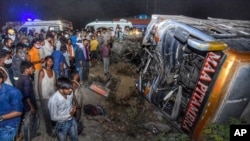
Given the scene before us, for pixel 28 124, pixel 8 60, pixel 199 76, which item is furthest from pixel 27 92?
pixel 199 76

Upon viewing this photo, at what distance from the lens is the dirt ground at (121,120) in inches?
264

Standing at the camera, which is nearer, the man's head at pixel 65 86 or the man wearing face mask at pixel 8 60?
the man's head at pixel 65 86

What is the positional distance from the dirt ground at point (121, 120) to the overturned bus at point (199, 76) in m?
0.57

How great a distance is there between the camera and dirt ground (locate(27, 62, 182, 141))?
22.0 ft

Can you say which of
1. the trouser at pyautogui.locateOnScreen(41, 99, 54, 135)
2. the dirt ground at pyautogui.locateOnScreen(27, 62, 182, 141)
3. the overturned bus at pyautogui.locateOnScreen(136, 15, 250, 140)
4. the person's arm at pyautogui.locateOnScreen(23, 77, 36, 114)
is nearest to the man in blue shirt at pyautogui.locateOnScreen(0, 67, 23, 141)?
the person's arm at pyautogui.locateOnScreen(23, 77, 36, 114)

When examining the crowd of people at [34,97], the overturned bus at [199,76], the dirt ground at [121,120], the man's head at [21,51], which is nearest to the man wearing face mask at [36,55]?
the crowd of people at [34,97]

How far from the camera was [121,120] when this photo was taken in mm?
7547

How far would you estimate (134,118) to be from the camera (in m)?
7.54

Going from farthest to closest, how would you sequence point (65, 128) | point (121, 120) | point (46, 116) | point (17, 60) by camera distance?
point (121, 120)
point (17, 60)
point (46, 116)
point (65, 128)

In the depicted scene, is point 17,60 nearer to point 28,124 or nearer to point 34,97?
point 34,97

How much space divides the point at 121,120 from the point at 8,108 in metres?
3.72

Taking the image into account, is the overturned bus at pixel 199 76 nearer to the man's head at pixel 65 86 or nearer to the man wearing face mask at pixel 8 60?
→ the man's head at pixel 65 86

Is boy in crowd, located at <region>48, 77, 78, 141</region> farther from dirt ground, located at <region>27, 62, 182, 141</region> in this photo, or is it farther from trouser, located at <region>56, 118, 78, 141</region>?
dirt ground, located at <region>27, 62, 182, 141</region>

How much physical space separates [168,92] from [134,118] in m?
1.25
